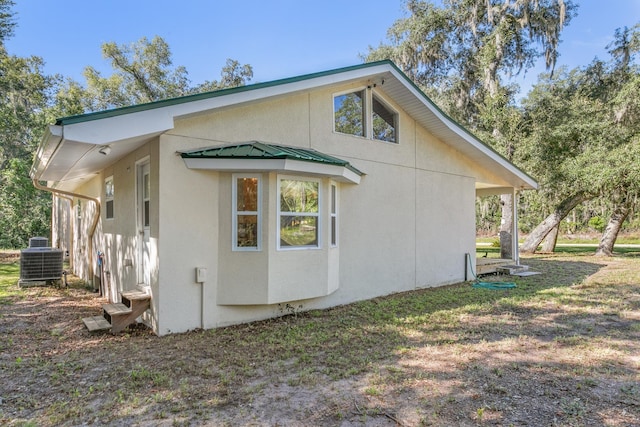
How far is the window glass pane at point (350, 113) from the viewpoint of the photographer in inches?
297

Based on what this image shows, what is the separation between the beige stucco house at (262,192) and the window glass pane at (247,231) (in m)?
0.02

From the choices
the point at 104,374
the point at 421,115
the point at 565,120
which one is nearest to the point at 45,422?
the point at 104,374

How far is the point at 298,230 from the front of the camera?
20.6 feet

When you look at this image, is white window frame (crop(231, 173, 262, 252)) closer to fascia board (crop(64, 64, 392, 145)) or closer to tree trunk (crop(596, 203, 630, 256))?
fascia board (crop(64, 64, 392, 145))

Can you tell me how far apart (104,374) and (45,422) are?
100cm

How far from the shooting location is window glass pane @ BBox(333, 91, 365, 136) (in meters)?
7.55

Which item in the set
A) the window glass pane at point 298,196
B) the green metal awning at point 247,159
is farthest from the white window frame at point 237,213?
the window glass pane at point 298,196

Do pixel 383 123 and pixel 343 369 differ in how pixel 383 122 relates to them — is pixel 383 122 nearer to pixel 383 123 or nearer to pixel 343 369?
pixel 383 123

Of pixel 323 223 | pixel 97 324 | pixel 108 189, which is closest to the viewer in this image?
pixel 97 324

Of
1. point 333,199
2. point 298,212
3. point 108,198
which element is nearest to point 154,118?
point 298,212

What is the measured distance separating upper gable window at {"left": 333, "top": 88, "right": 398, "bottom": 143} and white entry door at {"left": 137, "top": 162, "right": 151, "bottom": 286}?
3733 millimetres

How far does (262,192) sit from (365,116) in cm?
341

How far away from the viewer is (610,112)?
15.8 m

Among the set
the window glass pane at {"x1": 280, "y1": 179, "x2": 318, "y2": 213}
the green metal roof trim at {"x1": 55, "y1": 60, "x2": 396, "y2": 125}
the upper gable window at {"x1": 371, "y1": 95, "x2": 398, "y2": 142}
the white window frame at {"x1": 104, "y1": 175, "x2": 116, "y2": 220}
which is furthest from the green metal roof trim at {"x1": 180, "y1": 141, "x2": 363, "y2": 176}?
the white window frame at {"x1": 104, "y1": 175, "x2": 116, "y2": 220}
